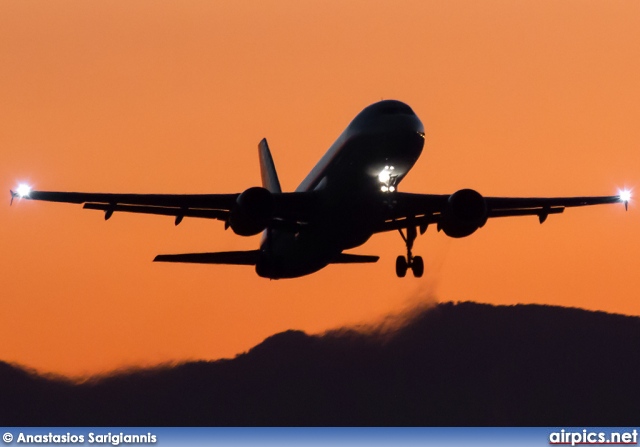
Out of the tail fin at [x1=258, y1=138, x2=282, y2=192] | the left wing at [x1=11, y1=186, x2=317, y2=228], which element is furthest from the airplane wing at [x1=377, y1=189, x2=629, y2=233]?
the tail fin at [x1=258, y1=138, x2=282, y2=192]

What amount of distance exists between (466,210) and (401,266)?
18.7 ft

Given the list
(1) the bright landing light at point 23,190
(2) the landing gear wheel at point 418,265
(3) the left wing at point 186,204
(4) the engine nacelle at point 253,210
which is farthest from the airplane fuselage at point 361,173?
(1) the bright landing light at point 23,190

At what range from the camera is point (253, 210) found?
50375 mm

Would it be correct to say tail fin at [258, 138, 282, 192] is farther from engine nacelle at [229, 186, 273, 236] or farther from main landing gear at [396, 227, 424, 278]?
engine nacelle at [229, 186, 273, 236]

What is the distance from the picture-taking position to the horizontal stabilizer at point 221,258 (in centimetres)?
5675

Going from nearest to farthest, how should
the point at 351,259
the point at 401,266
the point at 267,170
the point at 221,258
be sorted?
the point at 401,266 < the point at 221,258 < the point at 351,259 < the point at 267,170

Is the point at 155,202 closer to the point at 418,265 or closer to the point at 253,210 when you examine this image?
the point at 253,210

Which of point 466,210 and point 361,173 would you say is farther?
point 466,210

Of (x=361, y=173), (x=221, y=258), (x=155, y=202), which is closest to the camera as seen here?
(x=361, y=173)

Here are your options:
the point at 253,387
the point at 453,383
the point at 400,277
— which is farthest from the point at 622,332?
the point at 400,277

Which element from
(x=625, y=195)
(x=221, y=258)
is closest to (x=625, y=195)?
(x=625, y=195)

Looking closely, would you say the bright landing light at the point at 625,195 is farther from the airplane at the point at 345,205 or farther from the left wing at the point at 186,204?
the left wing at the point at 186,204

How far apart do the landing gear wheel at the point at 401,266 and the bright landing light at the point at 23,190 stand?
16776mm

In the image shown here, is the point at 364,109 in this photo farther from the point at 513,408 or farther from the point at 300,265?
the point at 513,408
